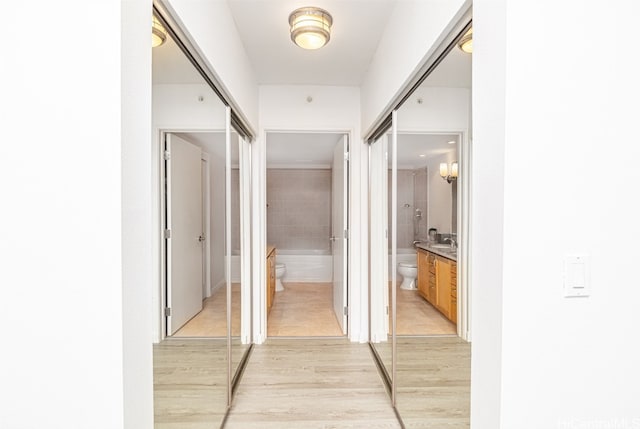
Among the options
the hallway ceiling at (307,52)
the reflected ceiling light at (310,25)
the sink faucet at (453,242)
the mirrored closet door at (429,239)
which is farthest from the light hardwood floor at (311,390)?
the reflected ceiling light at (310,25)

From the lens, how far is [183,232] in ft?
5.10

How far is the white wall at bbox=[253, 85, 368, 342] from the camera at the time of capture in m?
3.40

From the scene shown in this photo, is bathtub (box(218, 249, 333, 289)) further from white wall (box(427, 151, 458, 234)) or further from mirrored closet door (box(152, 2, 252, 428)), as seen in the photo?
white wall (box(427, 151, 458, 234))

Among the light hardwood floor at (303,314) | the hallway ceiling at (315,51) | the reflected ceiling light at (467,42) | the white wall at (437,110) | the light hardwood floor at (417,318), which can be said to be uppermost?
the hallway ceiling at (315,51)

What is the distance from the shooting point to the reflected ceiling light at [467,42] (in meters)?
1.25

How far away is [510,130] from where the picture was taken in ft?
2.95

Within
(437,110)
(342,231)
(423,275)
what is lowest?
(423,275)

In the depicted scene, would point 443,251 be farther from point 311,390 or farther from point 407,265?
point 311,390

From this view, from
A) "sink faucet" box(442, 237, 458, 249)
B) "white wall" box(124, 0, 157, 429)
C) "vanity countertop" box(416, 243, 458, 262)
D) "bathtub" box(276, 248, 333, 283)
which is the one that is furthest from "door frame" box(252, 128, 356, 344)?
"bathtub" box(276, 248, 333, 283)

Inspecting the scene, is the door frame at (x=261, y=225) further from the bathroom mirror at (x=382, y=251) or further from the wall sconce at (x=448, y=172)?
the wall sconce at (x=448, y=172)

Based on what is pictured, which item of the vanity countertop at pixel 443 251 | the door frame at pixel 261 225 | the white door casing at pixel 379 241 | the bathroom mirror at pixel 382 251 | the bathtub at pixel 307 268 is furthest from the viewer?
the bathtub at pixel 307 268

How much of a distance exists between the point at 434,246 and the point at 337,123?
→ 2.08m

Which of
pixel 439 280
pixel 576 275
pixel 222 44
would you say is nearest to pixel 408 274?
pixel 439 280

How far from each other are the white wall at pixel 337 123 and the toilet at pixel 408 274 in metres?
1.08
